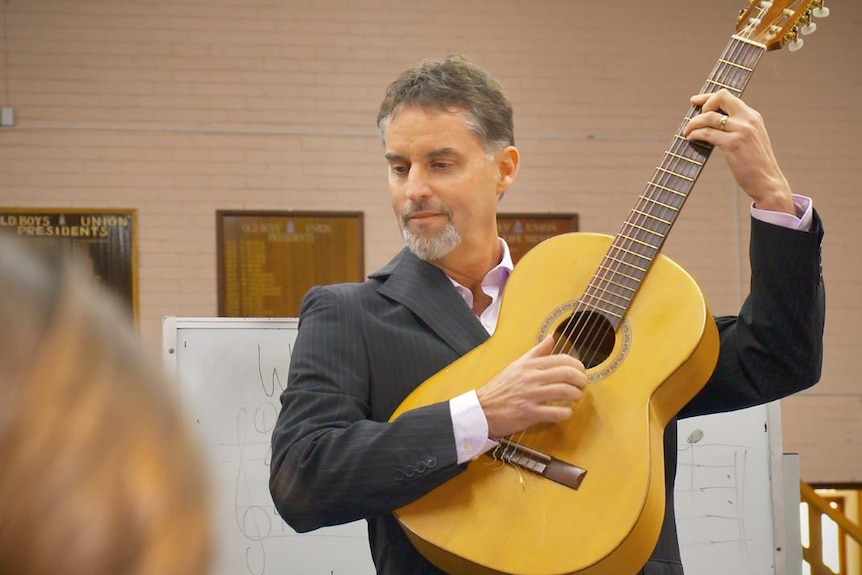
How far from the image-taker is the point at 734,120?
1.67 m

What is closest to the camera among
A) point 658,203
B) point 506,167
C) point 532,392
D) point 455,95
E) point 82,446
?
point 82,446

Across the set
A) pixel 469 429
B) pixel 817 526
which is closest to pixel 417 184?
pixel 469 429

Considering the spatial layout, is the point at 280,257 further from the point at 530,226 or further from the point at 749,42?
the point at 749,42

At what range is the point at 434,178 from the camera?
1.92m

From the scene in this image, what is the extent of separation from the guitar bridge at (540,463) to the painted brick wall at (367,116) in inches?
184

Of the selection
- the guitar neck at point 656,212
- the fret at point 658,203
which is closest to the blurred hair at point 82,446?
the guitar neck at point 656,212

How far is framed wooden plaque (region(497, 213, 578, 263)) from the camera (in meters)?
6.76

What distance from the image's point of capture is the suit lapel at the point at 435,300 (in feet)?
6.00

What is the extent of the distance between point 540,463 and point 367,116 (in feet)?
17.3

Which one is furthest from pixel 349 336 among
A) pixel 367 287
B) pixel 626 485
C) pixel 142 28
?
pixel 142 28

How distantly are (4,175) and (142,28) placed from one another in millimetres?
1230

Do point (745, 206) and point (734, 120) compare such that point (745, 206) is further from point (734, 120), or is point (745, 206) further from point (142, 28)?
point (734, 120)

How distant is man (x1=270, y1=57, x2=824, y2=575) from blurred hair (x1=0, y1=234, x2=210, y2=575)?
1.22 meters

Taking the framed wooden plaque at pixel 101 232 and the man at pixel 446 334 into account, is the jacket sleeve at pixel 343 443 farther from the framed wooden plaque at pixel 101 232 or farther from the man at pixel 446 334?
the framed wooden plaque at pixel 101 232
